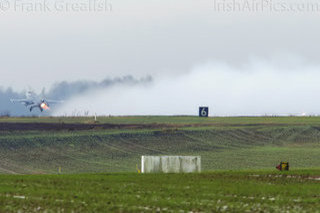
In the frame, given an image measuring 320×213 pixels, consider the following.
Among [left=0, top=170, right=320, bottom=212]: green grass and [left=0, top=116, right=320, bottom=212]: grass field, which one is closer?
[left=0, top=170, right=320, bottom=212]: green grass

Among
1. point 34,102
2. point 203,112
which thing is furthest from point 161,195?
point 34,102

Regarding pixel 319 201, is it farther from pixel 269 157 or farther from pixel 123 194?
pixel 269 157

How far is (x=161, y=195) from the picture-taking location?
34.5m

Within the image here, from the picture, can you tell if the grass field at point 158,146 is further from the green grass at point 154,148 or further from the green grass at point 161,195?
the green grass at point 161,195

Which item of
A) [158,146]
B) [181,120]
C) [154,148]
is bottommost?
[154,148]

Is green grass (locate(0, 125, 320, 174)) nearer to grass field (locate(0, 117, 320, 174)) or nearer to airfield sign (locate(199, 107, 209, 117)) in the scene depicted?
grass field (locate(0, 117, 320, 174))

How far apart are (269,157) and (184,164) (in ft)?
160

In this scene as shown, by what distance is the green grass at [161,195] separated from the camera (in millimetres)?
29298

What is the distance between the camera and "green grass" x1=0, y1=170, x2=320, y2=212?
96.1 feet

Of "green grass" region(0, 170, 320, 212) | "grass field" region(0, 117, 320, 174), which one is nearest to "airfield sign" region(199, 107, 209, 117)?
"grass field" region(0, 117, 320, 174)

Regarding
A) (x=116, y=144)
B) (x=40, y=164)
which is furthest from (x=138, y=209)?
(x=116, y=144)

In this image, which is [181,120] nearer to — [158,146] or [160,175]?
[158,146]

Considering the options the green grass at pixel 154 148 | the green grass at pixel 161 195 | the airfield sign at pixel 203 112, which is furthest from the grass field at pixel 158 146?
the green grass at pixel 161 195

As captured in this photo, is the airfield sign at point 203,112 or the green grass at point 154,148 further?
the airfield sign at point 203,112
